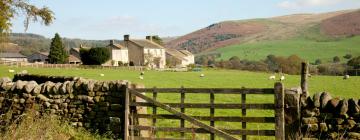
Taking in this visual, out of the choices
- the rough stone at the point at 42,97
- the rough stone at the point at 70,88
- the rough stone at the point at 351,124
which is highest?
the rough stone at the point at 70,88

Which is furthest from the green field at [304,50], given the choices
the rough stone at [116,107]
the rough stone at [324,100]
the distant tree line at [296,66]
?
the rough stone at [324,100]

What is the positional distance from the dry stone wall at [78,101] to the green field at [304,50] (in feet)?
352

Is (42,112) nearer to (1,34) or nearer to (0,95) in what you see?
(0,95)

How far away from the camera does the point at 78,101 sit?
41.5 ft

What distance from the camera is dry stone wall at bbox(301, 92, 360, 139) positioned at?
9461 mm

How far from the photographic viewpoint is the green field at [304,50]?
12112 cm

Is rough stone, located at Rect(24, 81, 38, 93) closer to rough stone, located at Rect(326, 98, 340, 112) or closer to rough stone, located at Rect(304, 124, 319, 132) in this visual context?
rough stone, located at Rect(304, 124, 319, 132)

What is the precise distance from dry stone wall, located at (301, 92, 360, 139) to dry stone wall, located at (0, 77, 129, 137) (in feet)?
15.0

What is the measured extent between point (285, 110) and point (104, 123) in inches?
195

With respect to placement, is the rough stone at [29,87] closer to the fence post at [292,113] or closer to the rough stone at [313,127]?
the fence post at [292,113]

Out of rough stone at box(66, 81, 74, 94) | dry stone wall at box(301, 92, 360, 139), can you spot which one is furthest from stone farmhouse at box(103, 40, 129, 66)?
dry stone wall at box(301, 92, 360, 139)

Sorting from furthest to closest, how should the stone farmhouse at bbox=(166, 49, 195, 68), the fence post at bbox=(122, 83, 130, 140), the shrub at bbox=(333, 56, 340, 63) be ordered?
the stone farmhouse at bbox=(166, 49, 195, 68) < the shrub at bbox=(333, 56, 340, 63) < the fence post at bbox=(122, 83, 130, 140)

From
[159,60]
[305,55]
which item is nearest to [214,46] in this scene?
[305,55]

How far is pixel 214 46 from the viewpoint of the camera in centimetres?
19100
